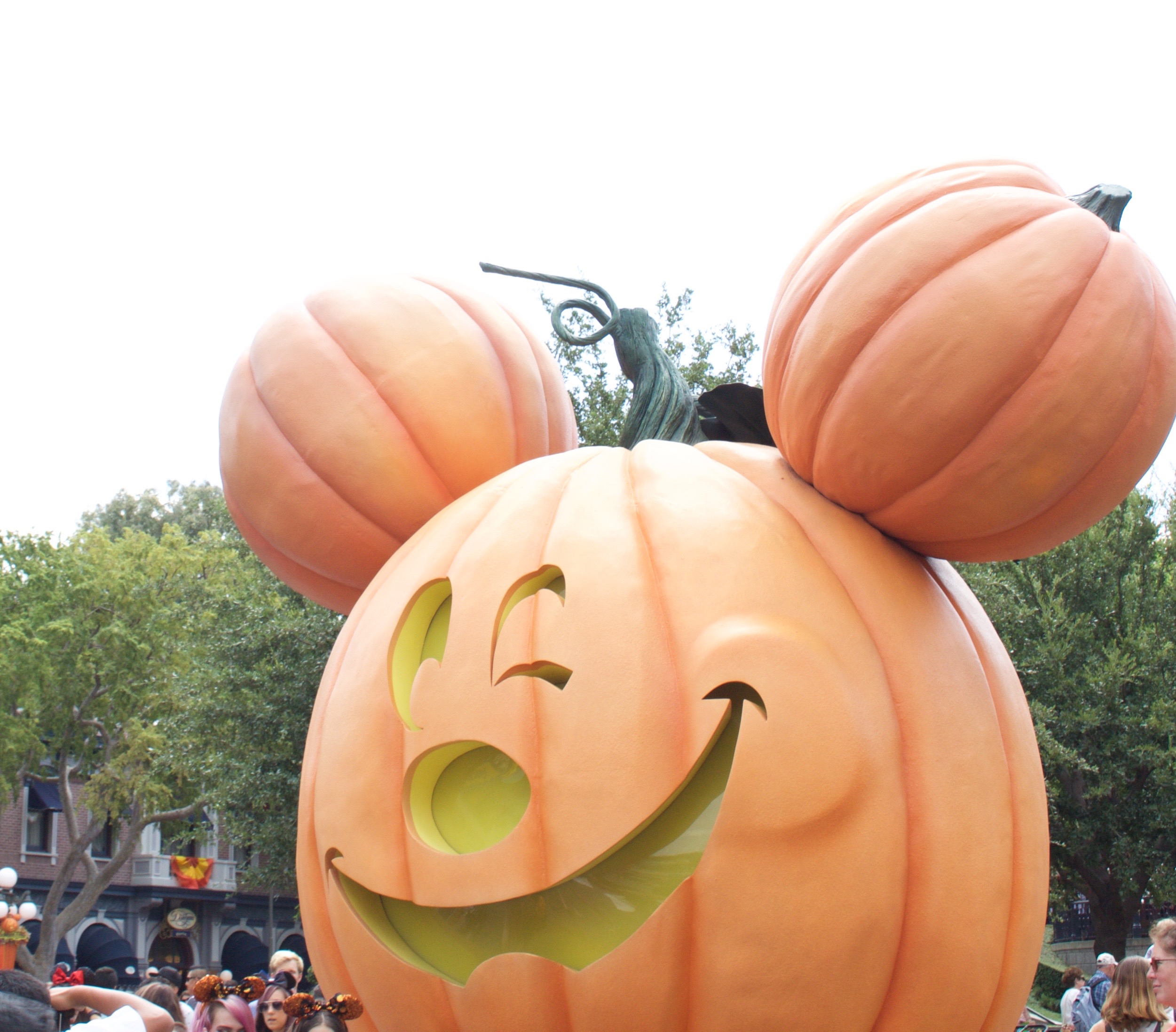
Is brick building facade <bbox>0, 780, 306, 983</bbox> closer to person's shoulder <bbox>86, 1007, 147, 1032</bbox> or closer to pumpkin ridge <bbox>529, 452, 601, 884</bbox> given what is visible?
person's shoulder <bbox>86, 1007, 147, 1032</bbox>

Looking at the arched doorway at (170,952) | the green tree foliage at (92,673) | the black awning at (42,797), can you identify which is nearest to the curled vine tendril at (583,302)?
the green tree foliage at (92,673)

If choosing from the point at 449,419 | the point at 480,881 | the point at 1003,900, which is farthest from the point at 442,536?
the point at 1003,900

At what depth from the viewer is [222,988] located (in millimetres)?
3152

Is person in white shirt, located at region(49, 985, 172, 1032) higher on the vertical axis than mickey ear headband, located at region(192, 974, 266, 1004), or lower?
higher

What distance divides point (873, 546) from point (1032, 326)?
0.61 metres

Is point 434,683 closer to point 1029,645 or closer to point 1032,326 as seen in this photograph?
point 1032,326

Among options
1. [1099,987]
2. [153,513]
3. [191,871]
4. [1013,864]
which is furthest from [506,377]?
[153,513]

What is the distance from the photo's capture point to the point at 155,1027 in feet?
8.73

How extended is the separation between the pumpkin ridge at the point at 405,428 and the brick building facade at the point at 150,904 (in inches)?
909

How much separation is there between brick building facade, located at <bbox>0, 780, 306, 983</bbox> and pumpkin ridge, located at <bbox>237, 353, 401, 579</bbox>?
22760 millimetres

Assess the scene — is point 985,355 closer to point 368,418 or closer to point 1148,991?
point 368,418

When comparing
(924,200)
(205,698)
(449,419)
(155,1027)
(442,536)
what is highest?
(924,200)

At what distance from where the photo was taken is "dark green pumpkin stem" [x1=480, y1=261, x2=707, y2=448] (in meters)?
3.38

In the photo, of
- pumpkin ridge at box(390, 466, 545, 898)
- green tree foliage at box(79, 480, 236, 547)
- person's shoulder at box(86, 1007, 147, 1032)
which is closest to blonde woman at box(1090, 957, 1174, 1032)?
pumpkin ridge at box(390, 466, 545, 898)
